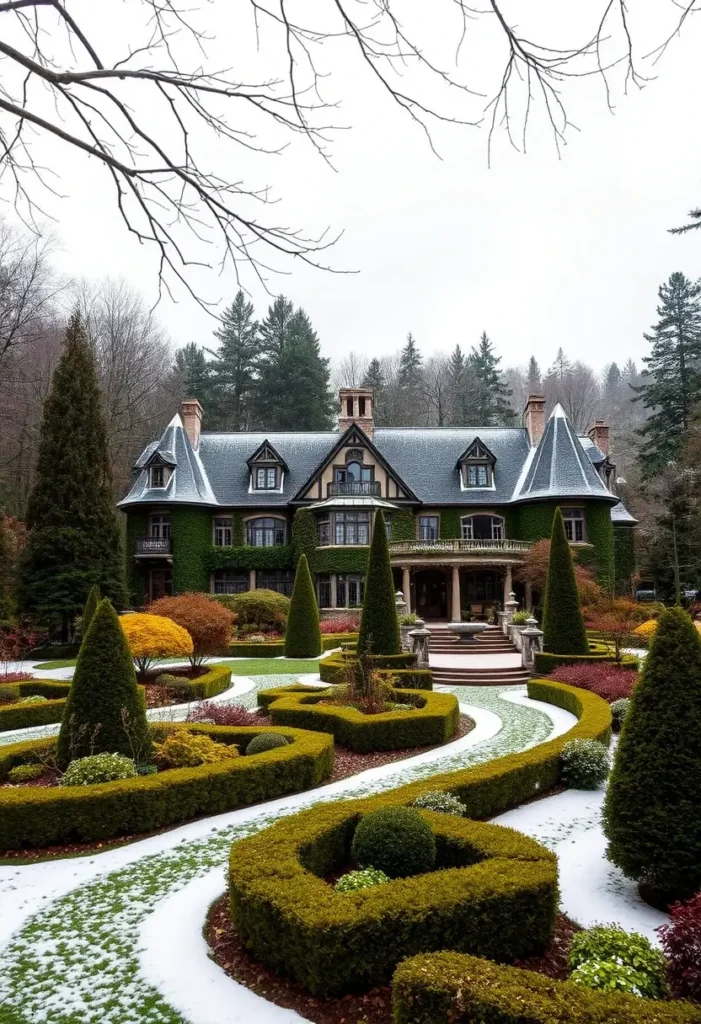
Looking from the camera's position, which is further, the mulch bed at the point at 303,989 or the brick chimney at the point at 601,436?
the brick chimney at the point at 601,436

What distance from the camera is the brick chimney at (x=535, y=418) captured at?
38656 millimetres

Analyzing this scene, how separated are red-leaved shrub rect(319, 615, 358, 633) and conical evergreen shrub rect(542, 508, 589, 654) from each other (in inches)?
461

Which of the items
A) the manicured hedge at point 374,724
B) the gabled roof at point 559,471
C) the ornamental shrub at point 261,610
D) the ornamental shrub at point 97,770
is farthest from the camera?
the gabled roof at point 559,471

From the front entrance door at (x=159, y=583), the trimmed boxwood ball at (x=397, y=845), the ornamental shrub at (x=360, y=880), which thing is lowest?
the ornamental shrub at (x=360, y=880)

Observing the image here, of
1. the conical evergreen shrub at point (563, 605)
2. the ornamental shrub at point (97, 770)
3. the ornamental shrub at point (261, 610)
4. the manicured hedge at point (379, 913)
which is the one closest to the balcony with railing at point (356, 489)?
the ornamental shrub at point (261, 610)

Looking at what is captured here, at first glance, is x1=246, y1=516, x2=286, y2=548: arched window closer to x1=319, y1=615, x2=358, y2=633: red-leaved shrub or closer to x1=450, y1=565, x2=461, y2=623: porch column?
Result: x1=319, y1=615, x2=358, y2=633: red-leaved shrub

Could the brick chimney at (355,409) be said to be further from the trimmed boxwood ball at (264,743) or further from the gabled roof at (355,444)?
the trimmed boxwood ball at (264,743)

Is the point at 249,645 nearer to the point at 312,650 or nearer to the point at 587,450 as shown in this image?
the point at 312,650

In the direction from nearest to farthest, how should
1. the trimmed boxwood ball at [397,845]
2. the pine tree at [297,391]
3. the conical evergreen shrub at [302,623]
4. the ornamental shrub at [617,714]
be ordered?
the trimmed boxwood ball at [397,845]
the ornamental shrub at [617,714]
the conical evergreen shrub at [302,623]
the pine tree at [297,391]

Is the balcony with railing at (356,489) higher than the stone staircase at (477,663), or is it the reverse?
the balcony with railing at (356,489)

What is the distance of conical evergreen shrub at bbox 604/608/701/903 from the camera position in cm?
550

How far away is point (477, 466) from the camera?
124 ft

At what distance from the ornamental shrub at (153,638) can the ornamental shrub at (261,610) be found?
1265cm

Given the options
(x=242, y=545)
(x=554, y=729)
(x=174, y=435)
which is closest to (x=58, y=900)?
(x=554, y=729)
